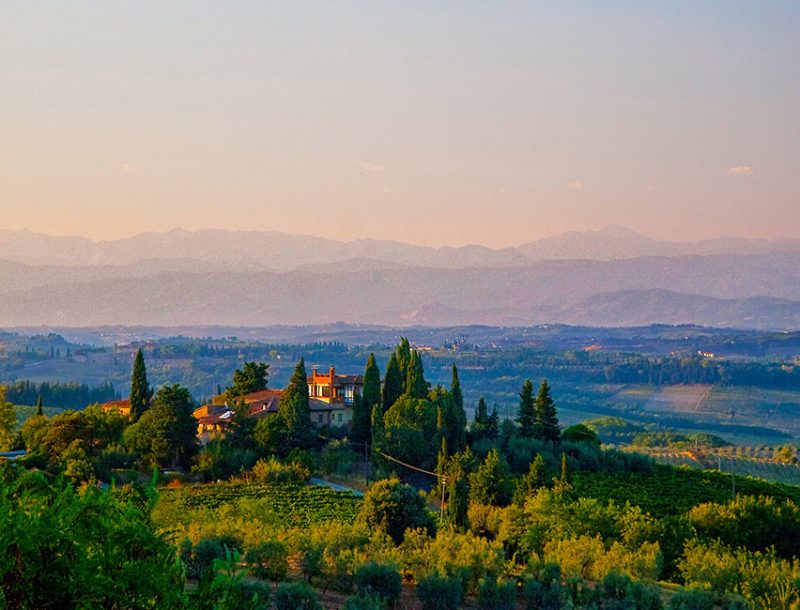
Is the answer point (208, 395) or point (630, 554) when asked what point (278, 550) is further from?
point (208, 395)

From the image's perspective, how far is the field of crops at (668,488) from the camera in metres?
41.7

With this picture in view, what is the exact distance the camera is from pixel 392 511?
32.8m

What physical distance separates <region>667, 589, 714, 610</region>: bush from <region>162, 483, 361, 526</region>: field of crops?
1365 centimetres

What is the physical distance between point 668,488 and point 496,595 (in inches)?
962

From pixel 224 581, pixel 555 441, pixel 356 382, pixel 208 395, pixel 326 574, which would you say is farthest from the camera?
pixel 208 395

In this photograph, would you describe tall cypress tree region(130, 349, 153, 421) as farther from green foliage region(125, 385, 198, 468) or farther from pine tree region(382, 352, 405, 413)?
pine tree region(382, 352, 405, 413)

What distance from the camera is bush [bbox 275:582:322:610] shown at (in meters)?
21.7

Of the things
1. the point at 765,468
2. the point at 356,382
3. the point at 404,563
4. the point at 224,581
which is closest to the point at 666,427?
the point at 765,468

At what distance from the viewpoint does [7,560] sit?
437 inches

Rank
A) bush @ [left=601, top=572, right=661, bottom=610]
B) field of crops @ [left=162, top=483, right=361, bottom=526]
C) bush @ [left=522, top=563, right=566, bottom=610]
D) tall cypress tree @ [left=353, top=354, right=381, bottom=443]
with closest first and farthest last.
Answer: bush @ [left=601, top=572, right=661, bottom=610] < bush @ [left=522, top=563, right=566, bottom=610] < field of crops @ [left=162, top=483, right=361, bottom=526] < tall cypress tree @ [left=353, top=354, right=381, bottom=443]

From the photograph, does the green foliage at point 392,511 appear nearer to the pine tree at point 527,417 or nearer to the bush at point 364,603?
the bush at point 364,603

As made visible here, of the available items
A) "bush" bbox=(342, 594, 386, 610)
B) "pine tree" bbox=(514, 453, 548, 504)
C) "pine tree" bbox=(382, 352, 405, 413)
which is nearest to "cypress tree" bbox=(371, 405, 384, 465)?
"pine tree" bbox=(382, 352, 405, 413)

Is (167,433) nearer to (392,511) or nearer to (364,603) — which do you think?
(392,511)

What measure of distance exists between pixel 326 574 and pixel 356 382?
3432 cm
